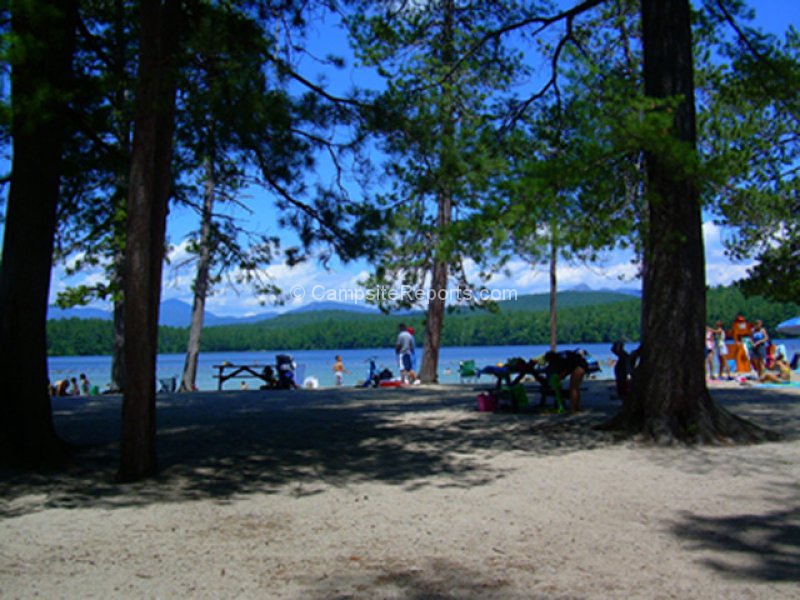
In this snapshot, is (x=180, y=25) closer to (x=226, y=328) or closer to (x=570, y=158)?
(x=570, y=158)

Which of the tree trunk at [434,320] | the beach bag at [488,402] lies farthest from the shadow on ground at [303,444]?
the tree trunk at [434,320]

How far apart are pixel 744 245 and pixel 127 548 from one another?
1558 centimetres

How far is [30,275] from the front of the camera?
305 inches

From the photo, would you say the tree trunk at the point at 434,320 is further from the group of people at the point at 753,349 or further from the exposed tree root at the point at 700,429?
the exposed tree root at the point at 700,429

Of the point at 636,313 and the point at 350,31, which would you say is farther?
the point at 636,313

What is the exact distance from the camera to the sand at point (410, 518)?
4.26 metres

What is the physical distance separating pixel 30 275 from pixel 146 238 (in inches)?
64.2

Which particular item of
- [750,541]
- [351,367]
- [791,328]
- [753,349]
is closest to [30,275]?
[750,541]

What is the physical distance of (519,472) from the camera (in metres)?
7.43

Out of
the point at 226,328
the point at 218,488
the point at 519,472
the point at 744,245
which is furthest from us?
the point at 226,328

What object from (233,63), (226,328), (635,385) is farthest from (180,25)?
(226,328)

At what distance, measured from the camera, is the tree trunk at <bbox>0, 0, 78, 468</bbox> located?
7676 millimetres

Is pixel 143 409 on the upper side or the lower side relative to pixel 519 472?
upper

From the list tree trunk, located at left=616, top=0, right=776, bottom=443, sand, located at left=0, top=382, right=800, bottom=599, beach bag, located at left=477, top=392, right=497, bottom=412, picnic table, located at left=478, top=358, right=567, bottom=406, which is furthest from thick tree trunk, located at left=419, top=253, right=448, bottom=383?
tree trunk, located at left=616, top=0, right=776, bottom=443
